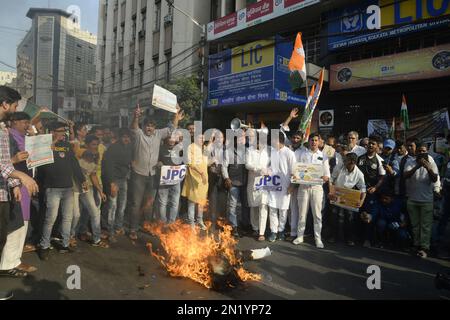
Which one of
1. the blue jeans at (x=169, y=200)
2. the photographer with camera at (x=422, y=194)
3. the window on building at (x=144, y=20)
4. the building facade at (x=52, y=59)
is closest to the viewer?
the photographer with camera at (x=422, y=194)

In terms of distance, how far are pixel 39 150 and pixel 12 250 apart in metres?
1.32

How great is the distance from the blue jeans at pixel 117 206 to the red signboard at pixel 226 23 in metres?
12.5

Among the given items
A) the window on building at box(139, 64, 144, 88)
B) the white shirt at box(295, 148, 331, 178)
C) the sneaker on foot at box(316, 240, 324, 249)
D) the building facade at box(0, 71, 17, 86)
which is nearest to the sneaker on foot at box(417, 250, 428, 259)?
the sneaker on foot at box(316, 240, 324, 249)

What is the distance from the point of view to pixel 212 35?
17.4 m

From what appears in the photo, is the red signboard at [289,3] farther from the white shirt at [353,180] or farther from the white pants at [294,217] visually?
the white pants at [294,217]

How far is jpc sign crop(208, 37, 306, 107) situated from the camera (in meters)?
13.8

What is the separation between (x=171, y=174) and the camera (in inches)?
244

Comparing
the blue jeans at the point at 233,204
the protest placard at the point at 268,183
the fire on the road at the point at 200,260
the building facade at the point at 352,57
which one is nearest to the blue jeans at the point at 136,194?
→ the fire on the road at the point at 200,260

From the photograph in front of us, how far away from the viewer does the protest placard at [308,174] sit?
19.7ft

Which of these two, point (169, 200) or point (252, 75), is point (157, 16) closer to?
point (252, 75)

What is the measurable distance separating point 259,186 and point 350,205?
1.65 metres

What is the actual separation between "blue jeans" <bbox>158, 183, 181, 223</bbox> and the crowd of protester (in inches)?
0.7

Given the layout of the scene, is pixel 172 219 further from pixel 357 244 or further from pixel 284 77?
pixel 284 77
